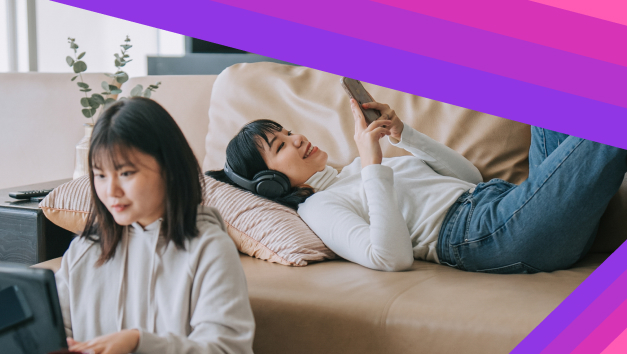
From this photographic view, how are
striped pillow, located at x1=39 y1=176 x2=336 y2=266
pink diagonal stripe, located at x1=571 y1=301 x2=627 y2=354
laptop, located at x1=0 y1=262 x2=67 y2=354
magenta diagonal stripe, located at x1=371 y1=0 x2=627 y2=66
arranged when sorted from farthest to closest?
1. striped pillow, located at x1=39 y1=176 x2=336 y2=266
2. laptop, located at x1=0 y1=262 x2=67 y2=354
3. pink diagonal stripe, located at x1=571 y1=301 x2=627 y2=354
4. magenta diagonal stripe, located at x1=371 y1=0 x2=627 y2=66

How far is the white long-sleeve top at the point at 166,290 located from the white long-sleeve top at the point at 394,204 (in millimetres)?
377

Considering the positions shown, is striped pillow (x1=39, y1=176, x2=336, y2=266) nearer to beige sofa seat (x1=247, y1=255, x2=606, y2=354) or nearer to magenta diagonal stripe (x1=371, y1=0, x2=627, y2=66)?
beige sofa seat (x1=247, y1=255, x2=606, y2=354)

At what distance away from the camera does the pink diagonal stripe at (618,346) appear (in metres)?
0.47

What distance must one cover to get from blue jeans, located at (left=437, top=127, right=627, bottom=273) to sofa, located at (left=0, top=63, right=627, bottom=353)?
0.04m

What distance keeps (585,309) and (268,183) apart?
0.82 metres

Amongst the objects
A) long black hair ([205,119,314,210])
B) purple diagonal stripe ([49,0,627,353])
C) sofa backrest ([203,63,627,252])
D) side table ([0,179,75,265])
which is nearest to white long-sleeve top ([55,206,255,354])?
purple diagonal stripe ([49,0,627,353])

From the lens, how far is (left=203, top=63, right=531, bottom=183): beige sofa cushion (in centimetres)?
137

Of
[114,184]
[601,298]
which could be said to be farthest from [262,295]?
[601,298]

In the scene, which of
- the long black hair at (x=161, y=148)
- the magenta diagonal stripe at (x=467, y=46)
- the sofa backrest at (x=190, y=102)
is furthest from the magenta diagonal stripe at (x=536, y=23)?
the sofa backrest at (x=190, y=102)

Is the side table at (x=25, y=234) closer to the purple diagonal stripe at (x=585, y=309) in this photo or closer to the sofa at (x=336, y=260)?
the sofa at (x=336, y=260)

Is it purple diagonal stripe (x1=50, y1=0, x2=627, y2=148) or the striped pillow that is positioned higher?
purple diagonal stripe (x1=50, y1=0, x2=627, y2=148)

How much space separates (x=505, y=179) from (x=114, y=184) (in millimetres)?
982

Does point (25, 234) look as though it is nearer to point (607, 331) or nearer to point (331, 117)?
point (331, 117)

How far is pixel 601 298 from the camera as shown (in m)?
0.50
